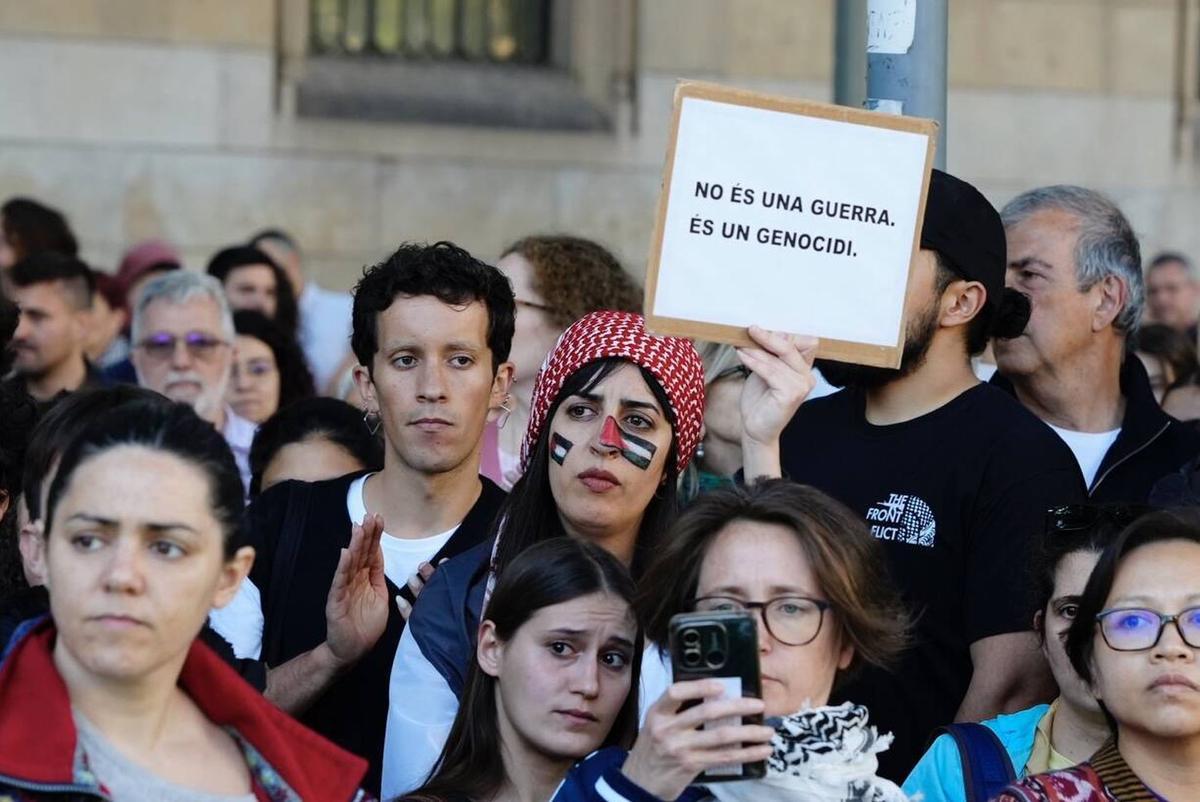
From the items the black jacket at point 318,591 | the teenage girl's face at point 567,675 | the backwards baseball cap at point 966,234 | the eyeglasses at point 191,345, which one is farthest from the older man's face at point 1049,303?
the eyeglasses at point 191,345

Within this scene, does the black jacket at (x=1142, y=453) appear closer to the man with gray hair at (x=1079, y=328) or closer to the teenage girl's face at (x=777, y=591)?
the man with gray hair at (x=1079, y=328)

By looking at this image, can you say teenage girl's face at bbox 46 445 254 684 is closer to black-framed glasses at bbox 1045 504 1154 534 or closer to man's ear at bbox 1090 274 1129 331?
black-framed glasses at bbox 1045 504 1154 534

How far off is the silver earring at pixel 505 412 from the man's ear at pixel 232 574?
6.67 feet

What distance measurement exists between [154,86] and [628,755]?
8.34m

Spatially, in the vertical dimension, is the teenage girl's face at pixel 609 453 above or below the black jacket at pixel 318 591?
above

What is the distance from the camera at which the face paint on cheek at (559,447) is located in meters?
4.90

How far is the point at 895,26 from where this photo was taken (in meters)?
5.35

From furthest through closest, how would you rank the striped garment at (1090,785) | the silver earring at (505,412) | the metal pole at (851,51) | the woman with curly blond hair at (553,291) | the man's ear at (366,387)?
the woman with curly blond hair at (553,291) → the metal pole at (851,51) → the silver earring at (505,412) → the man's ear at (366,387) → the striped garment at (1090,785)

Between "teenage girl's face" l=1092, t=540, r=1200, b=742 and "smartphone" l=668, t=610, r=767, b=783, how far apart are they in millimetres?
751

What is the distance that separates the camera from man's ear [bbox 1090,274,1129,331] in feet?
19.3

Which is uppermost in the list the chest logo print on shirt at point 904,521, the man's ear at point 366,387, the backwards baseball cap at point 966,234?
the backwards baseball cap at point 966,234

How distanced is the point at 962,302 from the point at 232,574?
6.97 ft

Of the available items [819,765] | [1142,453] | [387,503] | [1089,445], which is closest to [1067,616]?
[819,765]

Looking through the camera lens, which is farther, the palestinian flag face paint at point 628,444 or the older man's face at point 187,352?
the older man's face at point 187,352
